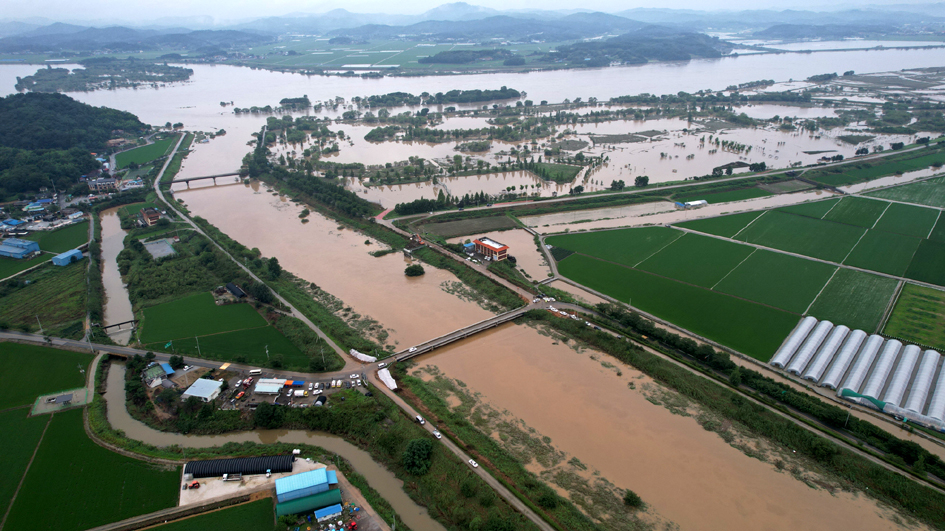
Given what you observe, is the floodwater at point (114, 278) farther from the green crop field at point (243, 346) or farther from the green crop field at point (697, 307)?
the green crop field at point (697, 307)

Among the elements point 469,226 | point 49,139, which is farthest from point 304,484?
point 49,139

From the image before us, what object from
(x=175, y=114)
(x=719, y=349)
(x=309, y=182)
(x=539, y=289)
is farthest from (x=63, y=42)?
(x=719, y=349)

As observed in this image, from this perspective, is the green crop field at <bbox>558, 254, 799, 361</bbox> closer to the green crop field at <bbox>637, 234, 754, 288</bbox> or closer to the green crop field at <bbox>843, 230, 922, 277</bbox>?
the green crop field at <bbox>637, 234, 754, 288</bbox>

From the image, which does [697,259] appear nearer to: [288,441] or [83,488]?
[288,441]

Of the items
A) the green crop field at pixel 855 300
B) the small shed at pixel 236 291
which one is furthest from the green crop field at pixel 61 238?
the green crop field at pixel 855 300

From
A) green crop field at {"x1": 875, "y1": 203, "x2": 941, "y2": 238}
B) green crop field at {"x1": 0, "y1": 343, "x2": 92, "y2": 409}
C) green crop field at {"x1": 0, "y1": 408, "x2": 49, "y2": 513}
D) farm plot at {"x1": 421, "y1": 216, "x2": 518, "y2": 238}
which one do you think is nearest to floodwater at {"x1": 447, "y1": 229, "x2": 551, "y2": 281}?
farm plot at {"x1": 421, "y1": 216, "x2": 518, "y2": 238}

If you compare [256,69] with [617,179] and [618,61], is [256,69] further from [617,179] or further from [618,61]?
[617,179]
